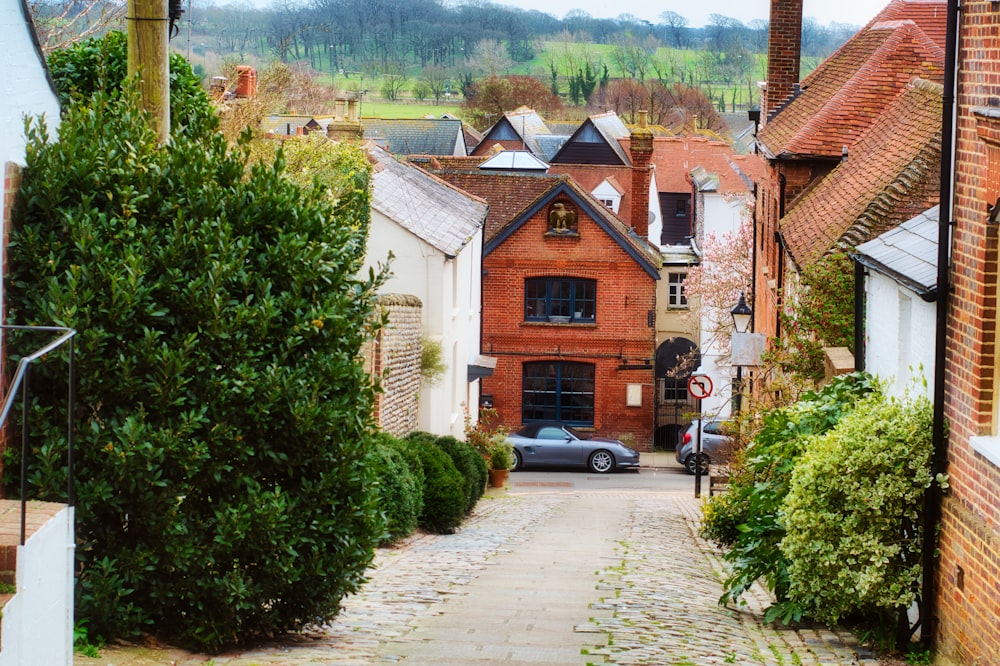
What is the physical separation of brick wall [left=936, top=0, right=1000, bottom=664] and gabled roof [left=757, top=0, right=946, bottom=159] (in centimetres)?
1065

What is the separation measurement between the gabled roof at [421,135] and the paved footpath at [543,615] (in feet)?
175

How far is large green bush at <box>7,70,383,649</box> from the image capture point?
7.72 meters

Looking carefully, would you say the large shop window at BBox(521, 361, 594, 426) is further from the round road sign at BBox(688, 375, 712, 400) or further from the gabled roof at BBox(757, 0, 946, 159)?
the gabled roof at BBox(757, 0, 946, 159)

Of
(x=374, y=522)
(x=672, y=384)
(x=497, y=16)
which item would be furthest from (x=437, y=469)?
(x=497, y=16)

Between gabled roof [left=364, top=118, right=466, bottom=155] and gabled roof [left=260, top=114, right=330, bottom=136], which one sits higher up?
gabled roof [left=364, top=118, right=466, bottom=155]

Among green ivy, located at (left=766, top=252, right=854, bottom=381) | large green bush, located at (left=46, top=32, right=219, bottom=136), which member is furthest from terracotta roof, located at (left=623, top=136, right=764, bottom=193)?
large green bush, located at (left=46, top=32, right=219, bottom=136)

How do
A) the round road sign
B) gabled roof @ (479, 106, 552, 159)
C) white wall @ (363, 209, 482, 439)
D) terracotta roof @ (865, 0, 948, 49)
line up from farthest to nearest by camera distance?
gabled roof @ (479, 106, 552, 159) < the round road sign < white wall @ (363, 209, 482, 439) < terracotta roof @ (865, 0, 948, 49)

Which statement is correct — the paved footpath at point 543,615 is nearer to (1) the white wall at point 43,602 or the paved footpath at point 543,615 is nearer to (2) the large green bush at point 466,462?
(1) the white wall at point 43,602

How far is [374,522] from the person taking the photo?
8734 mm

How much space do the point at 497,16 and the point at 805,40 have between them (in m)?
54.8

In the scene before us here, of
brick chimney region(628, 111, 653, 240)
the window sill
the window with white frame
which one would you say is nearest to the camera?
the window sill

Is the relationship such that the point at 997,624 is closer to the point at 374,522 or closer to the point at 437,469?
the point at 374,522

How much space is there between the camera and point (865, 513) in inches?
363

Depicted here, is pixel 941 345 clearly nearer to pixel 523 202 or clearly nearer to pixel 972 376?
pixel 972 376
